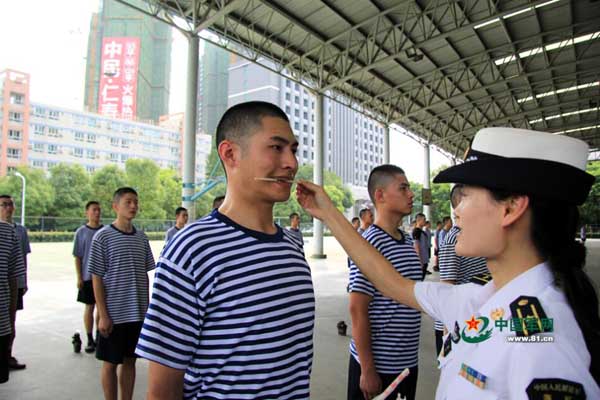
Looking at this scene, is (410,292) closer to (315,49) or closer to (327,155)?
(315,49)

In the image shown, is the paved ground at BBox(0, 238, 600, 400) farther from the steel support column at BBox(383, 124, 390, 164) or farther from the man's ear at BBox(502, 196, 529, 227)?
the steel support column at BBox(383, 124, 390, 164)

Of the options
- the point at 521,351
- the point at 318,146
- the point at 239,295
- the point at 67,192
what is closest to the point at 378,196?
the point at 239,295

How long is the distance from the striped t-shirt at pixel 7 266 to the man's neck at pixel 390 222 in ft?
8.67

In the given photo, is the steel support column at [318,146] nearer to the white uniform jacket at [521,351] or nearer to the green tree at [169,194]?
the white uniform jacket at [521,351]

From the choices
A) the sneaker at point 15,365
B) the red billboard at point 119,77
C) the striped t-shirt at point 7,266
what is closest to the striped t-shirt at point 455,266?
the striped t-shirt at point 7,266

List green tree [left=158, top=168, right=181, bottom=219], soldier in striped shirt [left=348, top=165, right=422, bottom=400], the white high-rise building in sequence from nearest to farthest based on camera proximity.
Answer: soldier in striped shirt [left=348, top=165, right=422, bottom=400]
green tree [left=158, top=168, right=181, bottom=219]
the white high-rise building

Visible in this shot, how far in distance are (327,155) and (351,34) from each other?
5674 centimetres

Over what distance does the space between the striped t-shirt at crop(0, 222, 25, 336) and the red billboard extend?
56406 millimetres

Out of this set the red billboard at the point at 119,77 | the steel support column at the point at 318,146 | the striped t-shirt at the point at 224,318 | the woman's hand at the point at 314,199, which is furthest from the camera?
the red billboard at the point at 119,77

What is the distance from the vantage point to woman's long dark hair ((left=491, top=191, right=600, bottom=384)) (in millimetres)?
816

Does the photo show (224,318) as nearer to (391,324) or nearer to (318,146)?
(391,324)

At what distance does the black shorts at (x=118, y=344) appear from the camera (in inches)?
110

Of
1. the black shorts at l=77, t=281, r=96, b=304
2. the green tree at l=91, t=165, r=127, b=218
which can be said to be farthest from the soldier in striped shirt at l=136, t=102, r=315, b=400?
the green tree at l=91, t=165, r=127, b=218

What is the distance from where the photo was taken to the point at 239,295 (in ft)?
3.82
